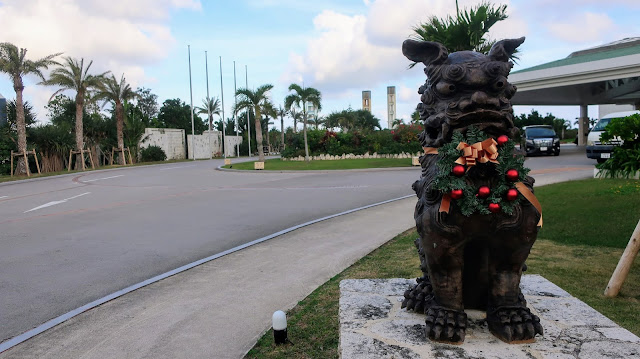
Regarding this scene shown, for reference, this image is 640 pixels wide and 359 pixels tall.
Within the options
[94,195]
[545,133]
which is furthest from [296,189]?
[545,133]

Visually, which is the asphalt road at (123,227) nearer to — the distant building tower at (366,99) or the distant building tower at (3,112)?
the distant building tower at (3,112)

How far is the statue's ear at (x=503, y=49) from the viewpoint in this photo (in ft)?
8.76

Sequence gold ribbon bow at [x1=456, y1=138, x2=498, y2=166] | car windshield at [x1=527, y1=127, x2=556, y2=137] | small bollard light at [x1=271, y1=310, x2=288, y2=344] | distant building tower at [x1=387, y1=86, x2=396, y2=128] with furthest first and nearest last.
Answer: distant building tower at [x1=387, y1=86, x2=396, y2=128] → car windshield at [x1=527, y1=127, x2=556, y2=137] → small bollard light at [x1=271, y1=310, x2=288, y2=344] → gold ribbon bow at [x1=456, y1=138, x2=498, y2=166]

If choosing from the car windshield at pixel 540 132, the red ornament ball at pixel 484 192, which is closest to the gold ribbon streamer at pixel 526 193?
the red ornament ball at pixel 484 192

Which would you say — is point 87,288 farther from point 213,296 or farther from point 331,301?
point 331,301

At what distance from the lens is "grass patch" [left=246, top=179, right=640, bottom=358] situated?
11.7 ft

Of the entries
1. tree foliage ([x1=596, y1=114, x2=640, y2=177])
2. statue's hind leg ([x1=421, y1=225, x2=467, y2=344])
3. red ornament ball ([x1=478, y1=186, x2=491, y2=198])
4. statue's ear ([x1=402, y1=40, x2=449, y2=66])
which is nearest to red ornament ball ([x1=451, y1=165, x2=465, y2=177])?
red ornament ball ([x1=478, y1=186, x2=491, y2=198])

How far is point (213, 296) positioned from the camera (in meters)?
4.69

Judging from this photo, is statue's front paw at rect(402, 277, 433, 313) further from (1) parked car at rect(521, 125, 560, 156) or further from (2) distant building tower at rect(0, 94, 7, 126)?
(2) distant building tower at rect(0, 94, 7, 126)

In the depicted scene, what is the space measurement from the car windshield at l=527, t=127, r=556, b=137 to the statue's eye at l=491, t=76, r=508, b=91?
25.7 meters

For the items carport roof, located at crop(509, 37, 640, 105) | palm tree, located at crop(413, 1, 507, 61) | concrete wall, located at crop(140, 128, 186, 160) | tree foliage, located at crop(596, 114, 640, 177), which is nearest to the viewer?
tree foliage, located at crop(596, 114, 640, 177)

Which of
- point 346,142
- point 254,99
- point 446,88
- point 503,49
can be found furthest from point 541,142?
point 446,88

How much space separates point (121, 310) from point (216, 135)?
165 ft

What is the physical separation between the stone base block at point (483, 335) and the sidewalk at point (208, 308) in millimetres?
1014
